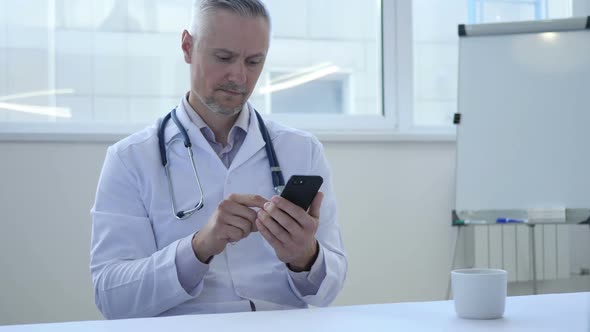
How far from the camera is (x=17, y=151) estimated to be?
2.77 m

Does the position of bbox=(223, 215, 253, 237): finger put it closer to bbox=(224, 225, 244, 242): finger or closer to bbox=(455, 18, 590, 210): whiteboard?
bbox=(224, 225, 244, 242): finger

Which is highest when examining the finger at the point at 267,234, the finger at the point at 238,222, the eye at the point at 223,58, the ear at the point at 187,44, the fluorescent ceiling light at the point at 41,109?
the ear at the point at 187,44

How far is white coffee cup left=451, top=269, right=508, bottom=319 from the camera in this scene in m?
1.18

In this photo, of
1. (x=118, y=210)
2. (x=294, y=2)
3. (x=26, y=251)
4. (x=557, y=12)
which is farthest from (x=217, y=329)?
(x=557, y=12)

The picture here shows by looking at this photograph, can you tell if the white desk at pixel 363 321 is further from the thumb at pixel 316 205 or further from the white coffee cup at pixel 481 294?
the thumb at pixel 316 205

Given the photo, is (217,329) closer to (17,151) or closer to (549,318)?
(549,318)

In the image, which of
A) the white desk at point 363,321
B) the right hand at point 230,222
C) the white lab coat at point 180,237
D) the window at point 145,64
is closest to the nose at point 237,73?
the white lab coat at point 180,237

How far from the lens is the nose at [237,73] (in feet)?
5.82

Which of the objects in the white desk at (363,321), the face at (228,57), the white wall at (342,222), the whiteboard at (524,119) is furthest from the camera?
the whiteboard at (524,119)

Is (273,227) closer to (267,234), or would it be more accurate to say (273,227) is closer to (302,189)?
(267,234)

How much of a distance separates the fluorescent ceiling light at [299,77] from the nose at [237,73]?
4.59ft

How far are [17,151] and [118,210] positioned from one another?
4.30 feet

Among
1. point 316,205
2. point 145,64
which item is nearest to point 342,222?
point 145,64

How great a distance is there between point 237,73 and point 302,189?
0.55 metres
